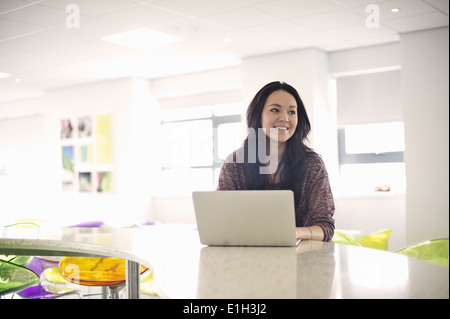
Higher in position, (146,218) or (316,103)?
(316,103)

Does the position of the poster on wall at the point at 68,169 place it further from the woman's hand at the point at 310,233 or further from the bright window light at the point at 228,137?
the woman's hand at the point at 310,233

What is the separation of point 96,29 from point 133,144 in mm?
2909

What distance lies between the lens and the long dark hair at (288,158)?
2.03 m

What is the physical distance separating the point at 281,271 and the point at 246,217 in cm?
38

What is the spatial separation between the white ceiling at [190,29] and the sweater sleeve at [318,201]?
3.15 meters

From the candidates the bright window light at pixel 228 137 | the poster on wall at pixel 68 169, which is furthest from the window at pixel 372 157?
the poster on wall at pixel 68 169

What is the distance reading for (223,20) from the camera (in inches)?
212

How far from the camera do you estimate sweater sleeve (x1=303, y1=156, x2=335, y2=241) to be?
6.34ft

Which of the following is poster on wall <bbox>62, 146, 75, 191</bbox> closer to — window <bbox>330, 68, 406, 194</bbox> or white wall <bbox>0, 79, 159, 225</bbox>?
white wall <bbox>0, 79, 159, 225</bbox>

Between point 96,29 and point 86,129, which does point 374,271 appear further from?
point 86,129

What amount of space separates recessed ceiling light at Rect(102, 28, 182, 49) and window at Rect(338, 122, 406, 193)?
2588mm

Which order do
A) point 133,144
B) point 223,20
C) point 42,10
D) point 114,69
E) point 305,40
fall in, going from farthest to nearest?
point 133,144 → point 114,69 → point 305,40 → point 223,20 → point 42,10

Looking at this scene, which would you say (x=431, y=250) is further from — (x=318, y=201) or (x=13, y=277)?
(x=13, y=277)

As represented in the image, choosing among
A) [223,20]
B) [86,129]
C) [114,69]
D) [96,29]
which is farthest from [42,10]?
[86,129]
